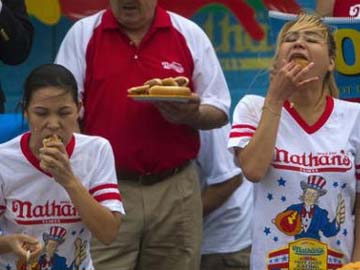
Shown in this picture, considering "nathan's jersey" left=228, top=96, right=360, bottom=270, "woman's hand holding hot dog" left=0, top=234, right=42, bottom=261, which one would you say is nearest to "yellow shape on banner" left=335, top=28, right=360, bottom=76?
"nathan's jersey" left=228, top=96, right=360, bottom=270

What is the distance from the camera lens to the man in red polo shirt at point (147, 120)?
4523mm

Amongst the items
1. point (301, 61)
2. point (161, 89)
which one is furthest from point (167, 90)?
point (301, 61)

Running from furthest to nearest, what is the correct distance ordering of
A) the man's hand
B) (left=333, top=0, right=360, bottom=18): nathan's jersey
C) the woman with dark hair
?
(left=333, top=0, right=360, bottom=18): nathan's jersey < the man's hand < the woman with dark hair

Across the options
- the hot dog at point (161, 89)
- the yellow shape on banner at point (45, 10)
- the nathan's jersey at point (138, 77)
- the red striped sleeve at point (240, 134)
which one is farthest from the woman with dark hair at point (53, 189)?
the yellow shape on banner at point (45, 10)

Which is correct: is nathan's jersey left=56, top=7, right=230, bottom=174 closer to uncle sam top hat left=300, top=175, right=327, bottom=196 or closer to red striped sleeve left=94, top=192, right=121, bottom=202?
red striped sleeve left=94, top=192, right=121, bottom=202

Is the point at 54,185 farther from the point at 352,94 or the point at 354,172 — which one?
the point at 352,94

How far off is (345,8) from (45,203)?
2.07m

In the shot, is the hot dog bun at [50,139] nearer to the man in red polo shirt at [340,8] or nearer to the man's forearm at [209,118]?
the man's forearm at [209,118]

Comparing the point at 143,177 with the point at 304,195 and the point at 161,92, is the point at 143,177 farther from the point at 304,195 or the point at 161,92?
the point at 304,195

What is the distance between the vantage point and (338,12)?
16.9ft

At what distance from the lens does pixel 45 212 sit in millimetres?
3609

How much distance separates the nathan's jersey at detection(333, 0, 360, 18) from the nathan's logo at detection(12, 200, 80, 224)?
2.01m

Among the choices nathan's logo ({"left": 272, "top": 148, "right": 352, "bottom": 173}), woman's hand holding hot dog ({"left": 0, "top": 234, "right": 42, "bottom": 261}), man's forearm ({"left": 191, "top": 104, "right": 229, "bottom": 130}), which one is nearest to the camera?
woman's hand holding hot dog ({"left": 0, "top": 234, "right": 42, "bottom": 261})

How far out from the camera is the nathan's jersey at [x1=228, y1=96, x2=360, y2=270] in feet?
12.1
